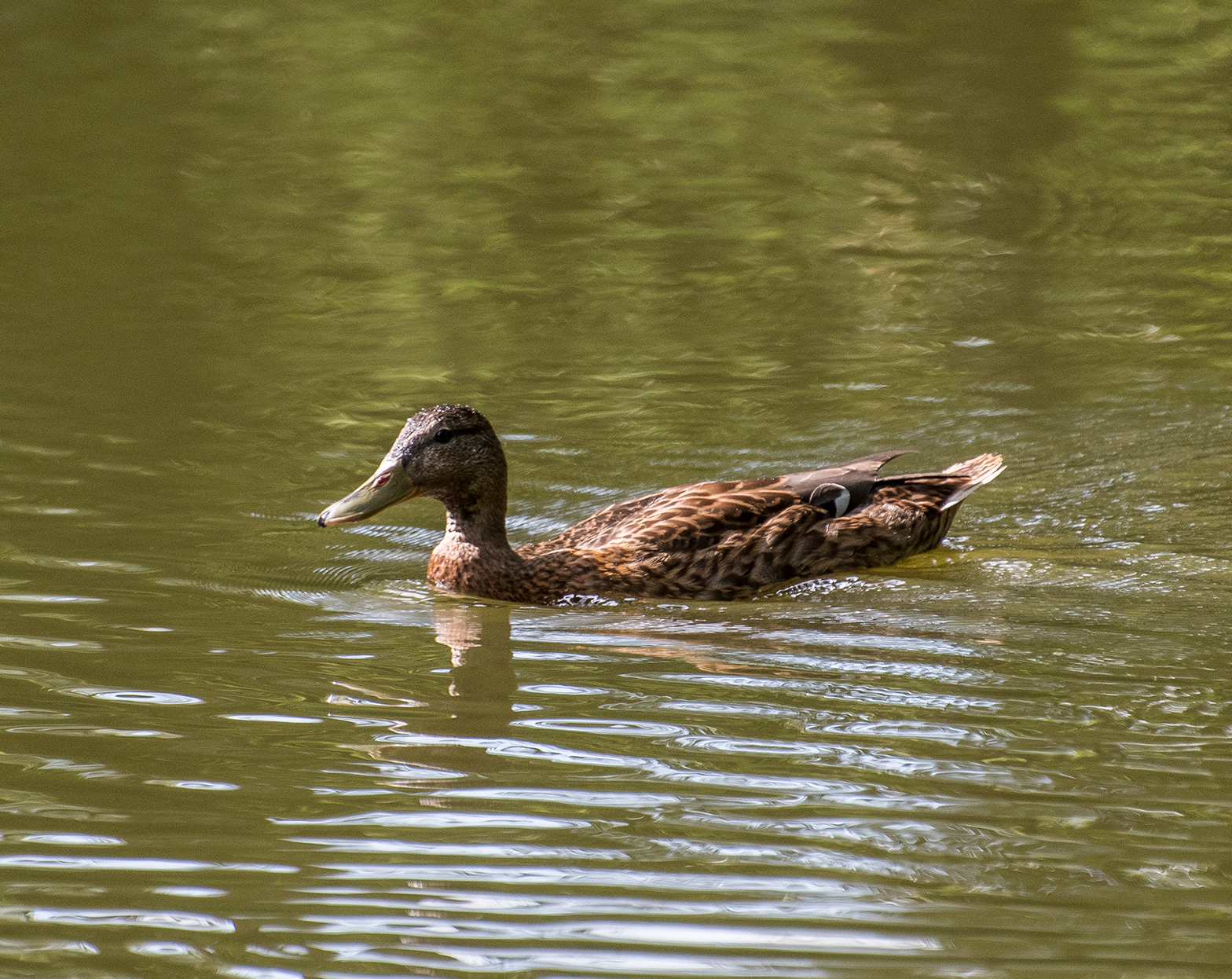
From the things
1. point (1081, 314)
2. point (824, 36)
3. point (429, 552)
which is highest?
point (824, 36)

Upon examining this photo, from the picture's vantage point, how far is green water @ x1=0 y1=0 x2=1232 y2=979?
453 cm

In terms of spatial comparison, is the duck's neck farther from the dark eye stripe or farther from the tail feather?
the tail feather

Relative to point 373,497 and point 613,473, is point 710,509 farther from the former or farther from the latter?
point 613,473

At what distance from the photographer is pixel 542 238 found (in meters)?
14.8

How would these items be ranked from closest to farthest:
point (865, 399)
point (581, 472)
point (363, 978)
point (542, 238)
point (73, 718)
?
point (363, 978) < point (73, 718) < point (581, 472) < point (865, 399) < point (542, 238)

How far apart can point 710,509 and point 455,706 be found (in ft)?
7.28

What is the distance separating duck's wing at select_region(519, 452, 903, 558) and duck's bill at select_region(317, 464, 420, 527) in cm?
68

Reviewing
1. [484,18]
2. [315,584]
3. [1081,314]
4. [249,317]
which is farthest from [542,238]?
[484,18]

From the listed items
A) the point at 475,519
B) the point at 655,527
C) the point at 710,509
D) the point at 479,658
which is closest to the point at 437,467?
the point at 475,519

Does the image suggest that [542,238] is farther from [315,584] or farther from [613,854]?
[613,854]

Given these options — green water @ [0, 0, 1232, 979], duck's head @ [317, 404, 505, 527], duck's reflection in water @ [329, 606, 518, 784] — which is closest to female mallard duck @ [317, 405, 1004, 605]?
duck's head @ [317, 404, 505, 527]

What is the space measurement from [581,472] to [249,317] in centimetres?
406

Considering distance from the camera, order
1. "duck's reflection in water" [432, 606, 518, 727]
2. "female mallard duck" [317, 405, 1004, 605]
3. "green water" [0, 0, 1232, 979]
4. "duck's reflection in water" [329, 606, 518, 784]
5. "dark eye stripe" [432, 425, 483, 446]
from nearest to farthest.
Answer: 1. "green water" [0, 0, 1232, 979]
2. "duck's reflection in water" [329, 606, 518, 784]
3. "duck's reflection in water" [432, 606, 518, 727]
4. "female mallard duck" [317, 405, 1004, 605]
5. "dark eye stripe" [432, 425, 483, 446]

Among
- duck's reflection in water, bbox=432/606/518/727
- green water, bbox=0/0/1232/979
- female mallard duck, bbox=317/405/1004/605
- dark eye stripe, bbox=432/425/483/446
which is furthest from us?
dark eye stripe, bbox=432/425/483/446
